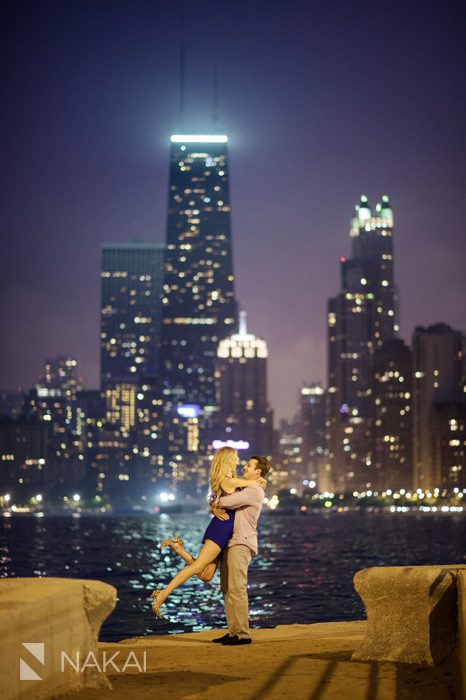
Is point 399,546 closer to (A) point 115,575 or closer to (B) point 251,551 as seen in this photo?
(A) point 115,575

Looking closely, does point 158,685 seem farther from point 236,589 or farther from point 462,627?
point 236,589

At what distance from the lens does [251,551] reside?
1533 cm

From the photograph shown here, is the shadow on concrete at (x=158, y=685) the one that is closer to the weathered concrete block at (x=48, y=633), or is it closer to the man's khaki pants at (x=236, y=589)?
the weathered concrete block at (x=48, y=633)

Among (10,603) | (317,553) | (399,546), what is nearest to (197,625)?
(10,603)

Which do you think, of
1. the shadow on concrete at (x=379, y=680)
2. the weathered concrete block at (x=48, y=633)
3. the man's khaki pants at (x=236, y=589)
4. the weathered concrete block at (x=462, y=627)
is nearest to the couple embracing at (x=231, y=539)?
the man's khaki pants at (x=236, y=589)

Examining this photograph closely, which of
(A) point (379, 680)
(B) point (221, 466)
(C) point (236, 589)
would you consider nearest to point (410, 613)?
(A) point (379, 680)

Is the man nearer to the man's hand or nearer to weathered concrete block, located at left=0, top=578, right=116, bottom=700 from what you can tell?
the man's hand

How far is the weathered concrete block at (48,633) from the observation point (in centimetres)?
977

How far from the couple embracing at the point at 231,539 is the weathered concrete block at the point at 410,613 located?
6.93 ft

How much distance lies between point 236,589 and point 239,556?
0.40 meters

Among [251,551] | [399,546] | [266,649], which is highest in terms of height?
[251,551]

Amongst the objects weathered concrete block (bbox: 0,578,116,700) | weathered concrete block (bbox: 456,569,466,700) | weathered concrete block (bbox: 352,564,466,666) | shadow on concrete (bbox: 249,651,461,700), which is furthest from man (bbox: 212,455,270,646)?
weathered concrete block (bbox: 456,569,466,700)

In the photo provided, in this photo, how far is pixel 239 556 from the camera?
15.1 m

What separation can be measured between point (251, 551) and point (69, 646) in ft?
15.2
